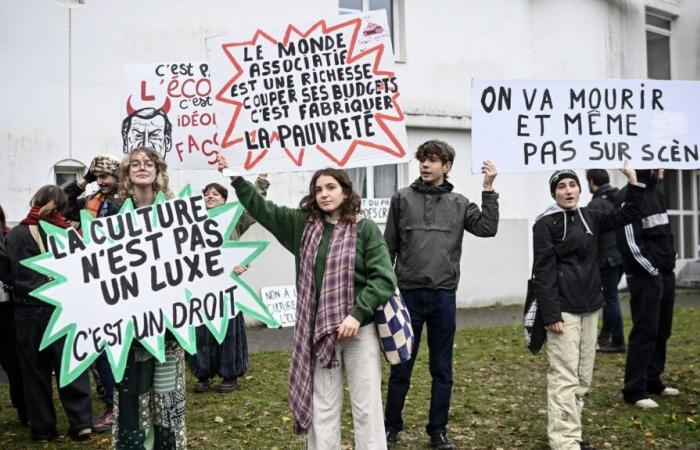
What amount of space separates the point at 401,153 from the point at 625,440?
284 cm

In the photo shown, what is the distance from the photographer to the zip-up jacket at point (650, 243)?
20.2 ft

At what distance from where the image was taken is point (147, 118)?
6605 millimetres

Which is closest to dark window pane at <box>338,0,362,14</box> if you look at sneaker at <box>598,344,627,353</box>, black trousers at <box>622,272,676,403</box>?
sneaker at <box>598,344,627,353</box>

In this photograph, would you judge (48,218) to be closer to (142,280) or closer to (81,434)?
(81,434)

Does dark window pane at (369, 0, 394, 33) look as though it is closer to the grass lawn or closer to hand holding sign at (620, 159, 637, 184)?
the grass lawn

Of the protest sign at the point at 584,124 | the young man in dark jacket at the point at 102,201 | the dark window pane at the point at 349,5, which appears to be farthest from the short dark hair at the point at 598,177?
the dark window pane at the point at 349,5

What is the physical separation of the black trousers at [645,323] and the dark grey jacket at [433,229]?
1999 mm

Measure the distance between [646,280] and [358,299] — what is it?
11.1 ft

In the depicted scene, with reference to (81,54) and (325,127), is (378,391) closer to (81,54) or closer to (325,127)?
(325,127)

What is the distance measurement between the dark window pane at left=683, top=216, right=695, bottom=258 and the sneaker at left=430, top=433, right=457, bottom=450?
14427 mm

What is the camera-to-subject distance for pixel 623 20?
15.1m

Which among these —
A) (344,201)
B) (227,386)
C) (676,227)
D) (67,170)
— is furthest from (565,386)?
(676,227)

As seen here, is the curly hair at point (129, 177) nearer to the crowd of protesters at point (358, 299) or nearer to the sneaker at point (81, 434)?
the crowd of protesters at point (358, 299)

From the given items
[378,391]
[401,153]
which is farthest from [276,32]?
[378,391]
